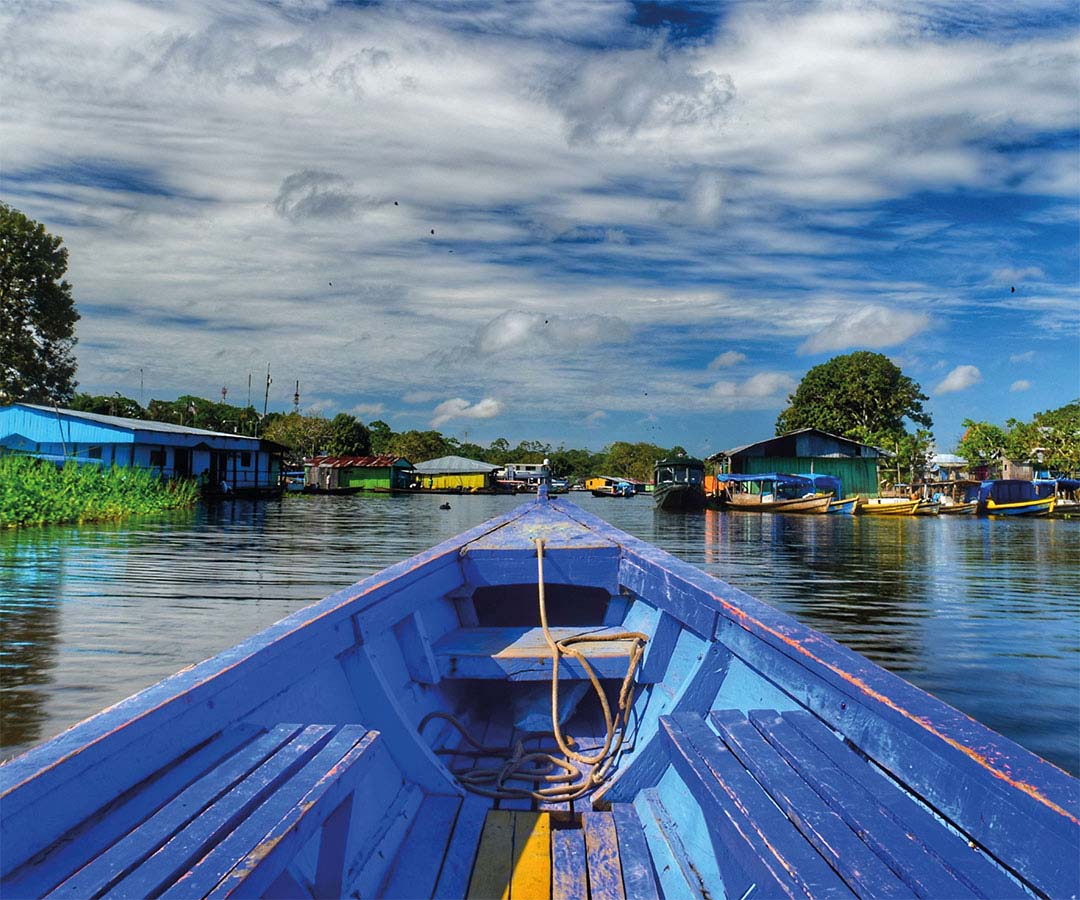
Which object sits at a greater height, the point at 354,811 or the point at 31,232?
the point at 31,232

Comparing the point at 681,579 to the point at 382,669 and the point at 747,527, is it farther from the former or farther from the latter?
the point at 747,527

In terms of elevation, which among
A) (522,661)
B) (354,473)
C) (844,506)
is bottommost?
(844,506)

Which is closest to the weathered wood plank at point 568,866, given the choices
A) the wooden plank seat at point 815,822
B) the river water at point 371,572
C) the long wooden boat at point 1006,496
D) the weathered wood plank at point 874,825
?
the wooden plank seat at point 815,822

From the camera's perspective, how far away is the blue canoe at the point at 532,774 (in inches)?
52.4

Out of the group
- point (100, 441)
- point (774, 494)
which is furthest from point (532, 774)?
point (774, 494)

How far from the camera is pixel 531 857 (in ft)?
7.75

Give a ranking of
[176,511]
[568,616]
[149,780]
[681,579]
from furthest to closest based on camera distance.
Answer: [176,511], [568,616], [681,579], [149,780]

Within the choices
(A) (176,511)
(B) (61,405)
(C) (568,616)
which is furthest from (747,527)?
(B) (61,405)

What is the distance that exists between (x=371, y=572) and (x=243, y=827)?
36.6 feet

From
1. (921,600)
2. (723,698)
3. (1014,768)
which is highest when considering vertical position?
(1014,768)

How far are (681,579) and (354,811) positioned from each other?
5.02 ft

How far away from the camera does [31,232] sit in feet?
93.3

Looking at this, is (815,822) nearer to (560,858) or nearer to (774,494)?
(560,858)

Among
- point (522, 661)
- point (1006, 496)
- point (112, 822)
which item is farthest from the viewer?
point (1006, 496)
